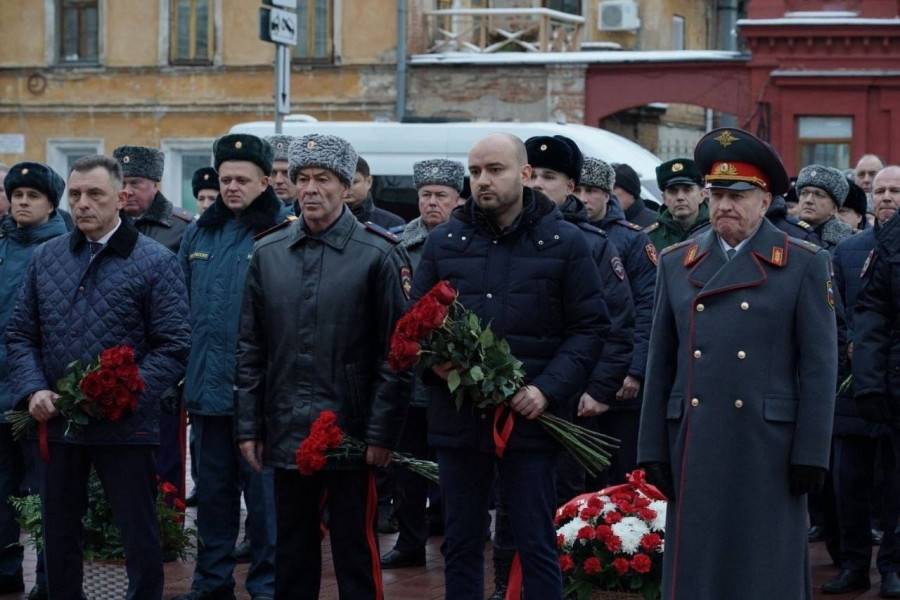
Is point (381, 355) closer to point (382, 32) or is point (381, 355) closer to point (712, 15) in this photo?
point (382, 32)

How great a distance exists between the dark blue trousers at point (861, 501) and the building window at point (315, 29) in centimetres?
2258

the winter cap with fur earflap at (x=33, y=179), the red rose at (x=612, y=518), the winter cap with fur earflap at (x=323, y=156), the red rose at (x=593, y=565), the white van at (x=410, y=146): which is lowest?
the red rose at (x=593, y=565)

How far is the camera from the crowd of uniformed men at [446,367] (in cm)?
641

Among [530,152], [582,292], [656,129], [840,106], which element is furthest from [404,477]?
[656,129]

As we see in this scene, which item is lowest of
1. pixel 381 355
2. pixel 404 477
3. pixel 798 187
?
pixel 404 477

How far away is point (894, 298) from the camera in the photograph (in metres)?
8.83

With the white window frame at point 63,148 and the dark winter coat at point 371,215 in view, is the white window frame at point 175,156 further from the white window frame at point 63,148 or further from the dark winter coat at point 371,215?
the dark winter coat at point 371,215

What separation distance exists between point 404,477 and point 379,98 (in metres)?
21.6

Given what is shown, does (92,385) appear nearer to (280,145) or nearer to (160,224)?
(160,224)

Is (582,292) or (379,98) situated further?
(379,98)

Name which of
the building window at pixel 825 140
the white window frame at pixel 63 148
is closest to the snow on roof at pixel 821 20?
the building window at pixel 825 140

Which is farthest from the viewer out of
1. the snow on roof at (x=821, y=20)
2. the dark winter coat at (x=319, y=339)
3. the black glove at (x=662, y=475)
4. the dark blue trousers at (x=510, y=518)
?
the snow on roof at (x=821, y=20)

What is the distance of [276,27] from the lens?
49.0 feet

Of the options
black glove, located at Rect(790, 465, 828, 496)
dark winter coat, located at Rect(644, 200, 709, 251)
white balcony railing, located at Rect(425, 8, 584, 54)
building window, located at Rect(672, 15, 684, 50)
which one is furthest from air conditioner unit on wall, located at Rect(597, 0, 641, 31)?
black glove, located at Rect(790, 465, 828, 496)
